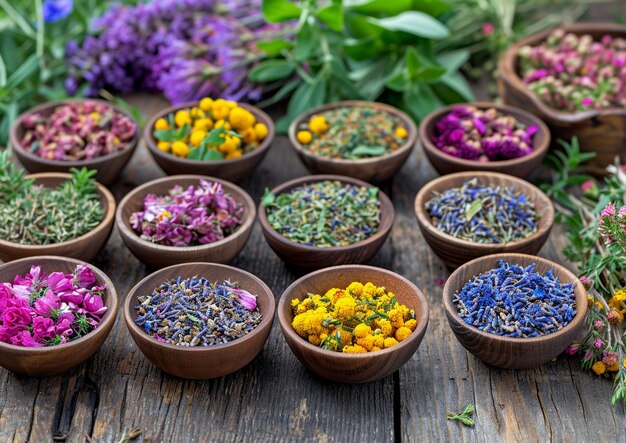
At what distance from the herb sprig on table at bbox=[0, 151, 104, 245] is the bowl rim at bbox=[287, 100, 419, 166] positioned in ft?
2.21

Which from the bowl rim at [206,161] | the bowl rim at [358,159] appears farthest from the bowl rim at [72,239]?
the bowl rim at [358,159]

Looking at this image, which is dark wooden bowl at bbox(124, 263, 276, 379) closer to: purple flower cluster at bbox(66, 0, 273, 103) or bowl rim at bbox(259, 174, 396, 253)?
bowl rim at bbox(259, 174, 396, 253)

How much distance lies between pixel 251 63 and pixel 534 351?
1.87 meters

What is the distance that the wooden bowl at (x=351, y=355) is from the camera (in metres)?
1.95

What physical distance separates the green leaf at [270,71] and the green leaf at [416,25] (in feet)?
1.22

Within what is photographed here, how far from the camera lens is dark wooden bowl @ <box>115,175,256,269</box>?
7.66 feet

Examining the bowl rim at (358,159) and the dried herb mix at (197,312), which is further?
the bowl rim at (358,159)

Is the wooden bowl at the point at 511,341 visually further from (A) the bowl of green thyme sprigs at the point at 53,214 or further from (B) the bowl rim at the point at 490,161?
(A) the bowl of green thyme sprigs at the point at 53,214

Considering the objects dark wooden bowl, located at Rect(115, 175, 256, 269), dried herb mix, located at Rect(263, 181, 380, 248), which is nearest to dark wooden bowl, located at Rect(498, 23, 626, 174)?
dried herb mix, located at Rect(263, 181, 380, 248)

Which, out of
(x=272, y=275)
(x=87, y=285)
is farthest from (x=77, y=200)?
(x=272, y=275)

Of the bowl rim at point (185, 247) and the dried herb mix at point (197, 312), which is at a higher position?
the dried herb mix at point (197, 312)

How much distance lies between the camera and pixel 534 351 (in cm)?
200

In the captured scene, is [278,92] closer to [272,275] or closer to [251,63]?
[251,63]

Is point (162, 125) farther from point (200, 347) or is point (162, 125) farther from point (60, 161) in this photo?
point (200, 347)
